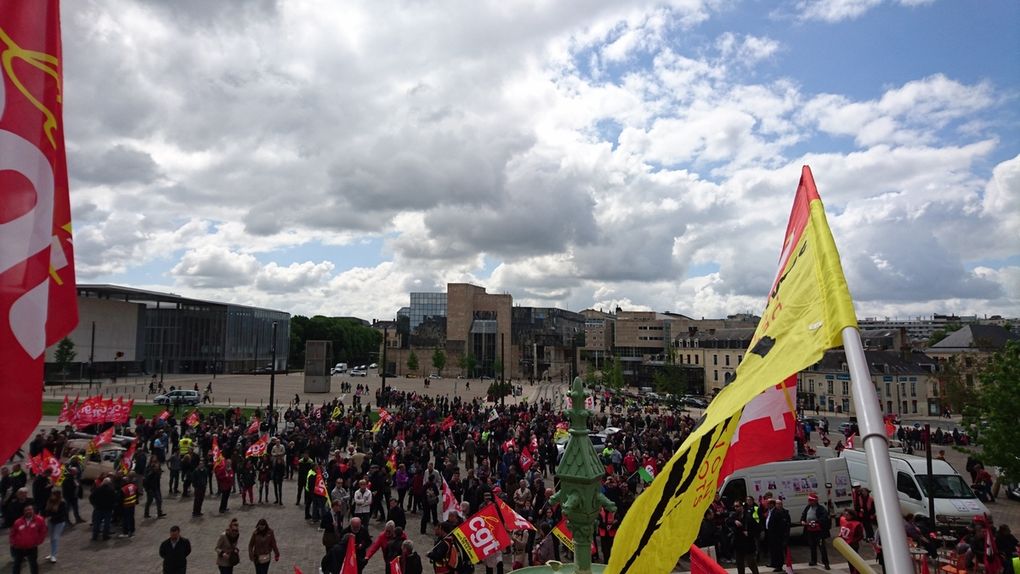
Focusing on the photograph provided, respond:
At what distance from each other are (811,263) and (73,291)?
4432 mm

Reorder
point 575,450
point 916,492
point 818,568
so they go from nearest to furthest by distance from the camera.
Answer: point 575,450
point 818,568
point 916,492


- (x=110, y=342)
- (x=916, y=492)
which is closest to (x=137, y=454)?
(x=916, y=492)

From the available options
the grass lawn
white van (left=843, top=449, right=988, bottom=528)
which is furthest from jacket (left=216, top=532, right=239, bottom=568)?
the grass lawn

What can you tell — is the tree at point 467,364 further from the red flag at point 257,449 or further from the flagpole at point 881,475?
the flagpole at point 881,475

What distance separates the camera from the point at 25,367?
3.32m

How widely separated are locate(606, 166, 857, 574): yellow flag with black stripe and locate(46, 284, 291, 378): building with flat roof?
3144 inches

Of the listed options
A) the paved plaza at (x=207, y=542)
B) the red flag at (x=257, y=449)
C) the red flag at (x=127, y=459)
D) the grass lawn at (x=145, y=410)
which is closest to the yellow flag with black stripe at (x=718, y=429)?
the paved plaza at (x=207, y=542)

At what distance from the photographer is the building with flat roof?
3182 inches

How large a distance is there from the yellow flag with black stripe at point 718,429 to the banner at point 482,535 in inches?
336

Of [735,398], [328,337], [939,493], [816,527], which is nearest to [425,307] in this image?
[328,337]

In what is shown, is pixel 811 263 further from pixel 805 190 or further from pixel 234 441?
pixel 234 441

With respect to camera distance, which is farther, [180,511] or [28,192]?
[180,511]

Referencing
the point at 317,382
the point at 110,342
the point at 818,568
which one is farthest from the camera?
the point at 110,342

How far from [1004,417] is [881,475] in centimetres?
2506
